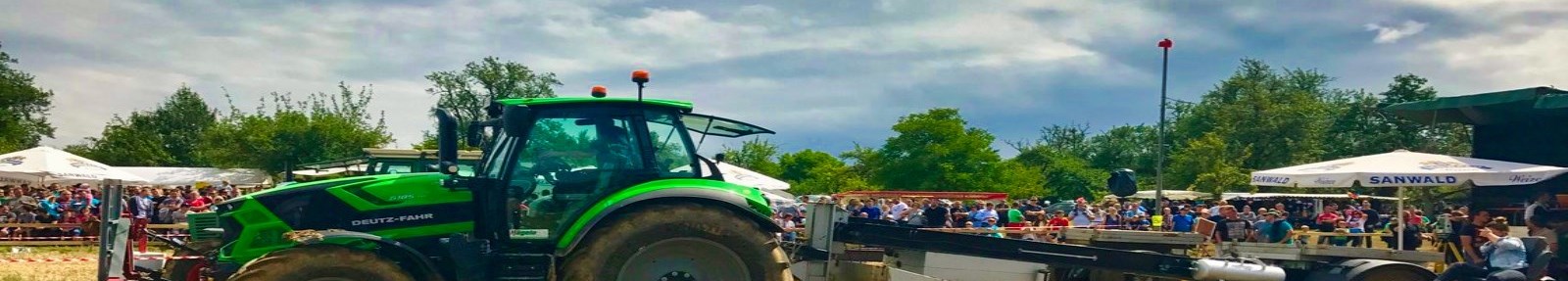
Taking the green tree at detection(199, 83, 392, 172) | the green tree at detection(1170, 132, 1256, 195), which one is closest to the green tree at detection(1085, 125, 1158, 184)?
the green tree at detection(1170, 132, 1256, 195)

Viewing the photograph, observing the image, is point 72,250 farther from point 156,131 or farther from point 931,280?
point 156,131

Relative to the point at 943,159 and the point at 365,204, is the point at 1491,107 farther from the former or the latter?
the point at 943,159

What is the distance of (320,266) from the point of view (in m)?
6.70

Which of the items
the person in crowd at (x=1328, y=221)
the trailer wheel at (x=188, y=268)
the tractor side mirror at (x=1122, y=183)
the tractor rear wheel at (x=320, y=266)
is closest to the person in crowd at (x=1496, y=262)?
the tractor side mirror at (x=1122, y=183)

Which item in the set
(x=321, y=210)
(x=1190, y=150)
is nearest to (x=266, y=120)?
(x=1190, y=150)

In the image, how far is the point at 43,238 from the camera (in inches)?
795

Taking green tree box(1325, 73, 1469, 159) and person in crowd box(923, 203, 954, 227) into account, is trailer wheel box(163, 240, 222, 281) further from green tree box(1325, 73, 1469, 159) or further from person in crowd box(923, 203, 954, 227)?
green tree box(1325, 73, 1469, 159)

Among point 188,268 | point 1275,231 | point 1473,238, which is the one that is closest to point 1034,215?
point 1275,231

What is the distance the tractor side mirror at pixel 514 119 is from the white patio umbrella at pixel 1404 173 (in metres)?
11.5

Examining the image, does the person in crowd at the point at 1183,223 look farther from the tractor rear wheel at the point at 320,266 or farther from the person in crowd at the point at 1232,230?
the tractor rear wheel at the point at 320,266

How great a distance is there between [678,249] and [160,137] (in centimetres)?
7538

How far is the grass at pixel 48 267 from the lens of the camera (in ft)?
42.0

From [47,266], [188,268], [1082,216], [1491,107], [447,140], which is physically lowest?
[47,266]

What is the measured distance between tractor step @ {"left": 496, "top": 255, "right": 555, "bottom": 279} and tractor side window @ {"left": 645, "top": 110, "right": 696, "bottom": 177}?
0.95m
